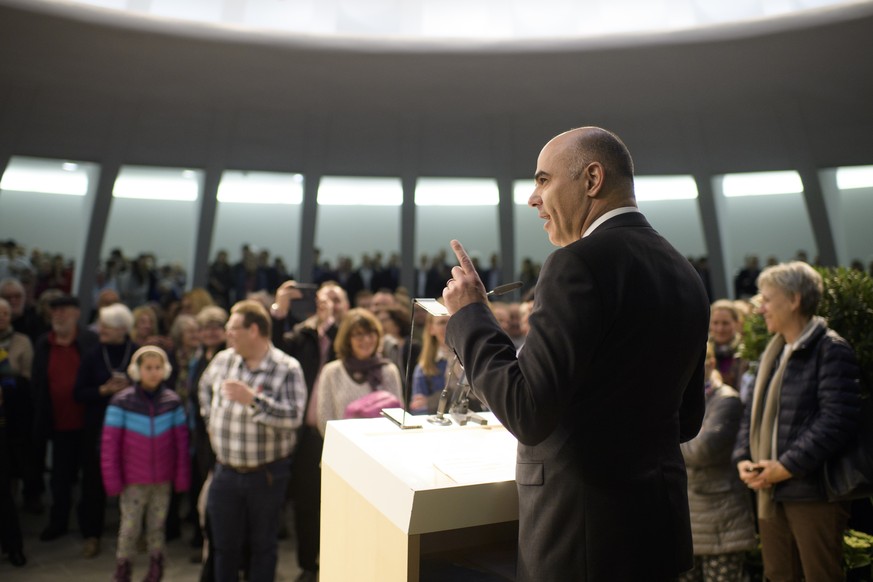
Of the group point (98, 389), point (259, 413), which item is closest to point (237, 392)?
point (259, 413)

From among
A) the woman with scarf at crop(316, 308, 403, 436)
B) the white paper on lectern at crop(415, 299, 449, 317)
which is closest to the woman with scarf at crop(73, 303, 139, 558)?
the woman with scarf at crop(316, 308, 403, 436)

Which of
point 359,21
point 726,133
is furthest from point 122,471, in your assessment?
point 726,133

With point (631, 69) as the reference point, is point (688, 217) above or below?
below

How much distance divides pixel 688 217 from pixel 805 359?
658 centimetres

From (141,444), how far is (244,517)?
912mm

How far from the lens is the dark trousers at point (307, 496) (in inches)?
168

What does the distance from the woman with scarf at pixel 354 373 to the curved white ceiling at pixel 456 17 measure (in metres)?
5.88

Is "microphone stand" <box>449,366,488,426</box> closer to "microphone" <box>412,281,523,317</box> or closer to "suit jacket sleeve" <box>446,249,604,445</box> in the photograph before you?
"microphone" <box>412,281,523,317</box>

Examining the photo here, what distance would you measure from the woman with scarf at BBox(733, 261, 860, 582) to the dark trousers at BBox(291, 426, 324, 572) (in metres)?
2.53

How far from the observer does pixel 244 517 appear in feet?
12.1

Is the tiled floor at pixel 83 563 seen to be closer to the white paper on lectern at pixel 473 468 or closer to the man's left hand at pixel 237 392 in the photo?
the man's left hand at pixel 237 392

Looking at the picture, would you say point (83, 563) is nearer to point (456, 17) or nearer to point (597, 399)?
point (597, 399)

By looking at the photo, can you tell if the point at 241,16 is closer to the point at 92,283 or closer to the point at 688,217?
the point at 92,283

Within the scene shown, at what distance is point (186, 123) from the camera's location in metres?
9.01
